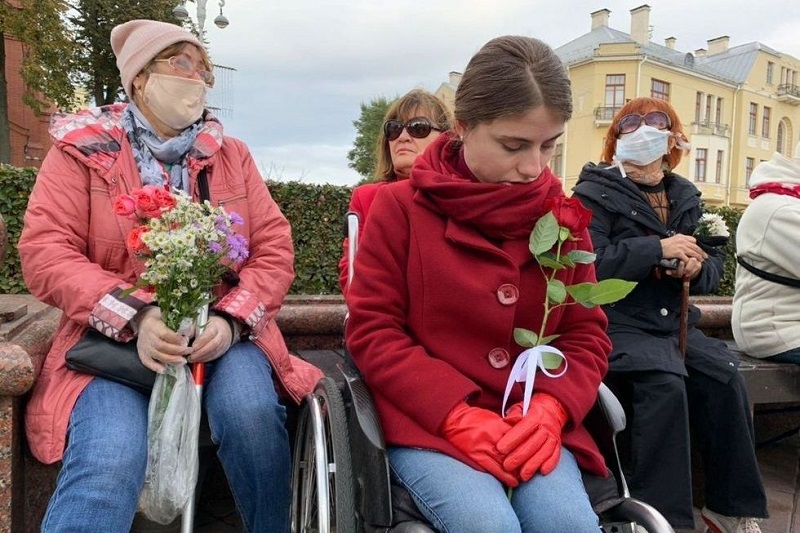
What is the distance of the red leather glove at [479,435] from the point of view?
5.65 feet

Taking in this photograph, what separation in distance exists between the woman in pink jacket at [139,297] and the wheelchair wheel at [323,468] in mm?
95

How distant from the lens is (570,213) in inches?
74.4

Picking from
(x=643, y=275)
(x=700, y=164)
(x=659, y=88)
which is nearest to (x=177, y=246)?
(x=643, y=275)

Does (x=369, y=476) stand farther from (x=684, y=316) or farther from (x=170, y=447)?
(x=684, y=316)

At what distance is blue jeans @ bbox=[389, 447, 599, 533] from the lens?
1.62 m

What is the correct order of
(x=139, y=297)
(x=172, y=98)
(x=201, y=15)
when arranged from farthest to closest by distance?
(x=201, y=15) → (x=172, y=98) → (x=139, y=297)

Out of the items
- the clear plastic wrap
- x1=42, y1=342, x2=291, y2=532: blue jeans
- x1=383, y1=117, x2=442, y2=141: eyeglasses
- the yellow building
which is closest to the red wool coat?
x1=42, y1=342, x2=291, y2=532: blue jeans

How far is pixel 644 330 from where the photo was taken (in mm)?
2969

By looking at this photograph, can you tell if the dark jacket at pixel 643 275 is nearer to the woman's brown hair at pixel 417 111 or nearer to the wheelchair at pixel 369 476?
the woman's brown hair at pixel 417 111

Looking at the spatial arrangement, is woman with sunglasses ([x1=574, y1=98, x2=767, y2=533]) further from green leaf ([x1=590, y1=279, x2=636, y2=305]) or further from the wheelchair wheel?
the wheelchair wheel

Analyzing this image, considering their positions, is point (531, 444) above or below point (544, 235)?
below

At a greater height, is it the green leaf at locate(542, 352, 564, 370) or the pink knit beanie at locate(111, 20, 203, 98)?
the pink knit beanie at locate(111, 20, 203, 98)

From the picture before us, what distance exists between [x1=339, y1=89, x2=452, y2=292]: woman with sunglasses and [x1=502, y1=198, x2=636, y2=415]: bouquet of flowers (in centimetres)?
119

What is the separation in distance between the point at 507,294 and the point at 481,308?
9cm
